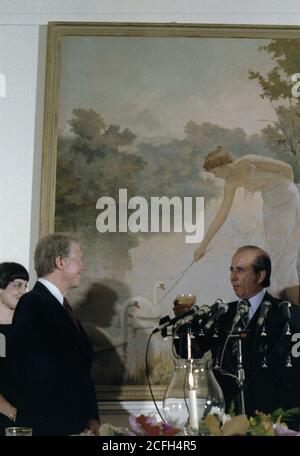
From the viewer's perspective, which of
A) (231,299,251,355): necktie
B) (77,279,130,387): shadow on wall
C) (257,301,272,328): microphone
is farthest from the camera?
(77,279,130,387): shadow on wall

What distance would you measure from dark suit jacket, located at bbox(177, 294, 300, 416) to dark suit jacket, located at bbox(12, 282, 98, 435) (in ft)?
2.10

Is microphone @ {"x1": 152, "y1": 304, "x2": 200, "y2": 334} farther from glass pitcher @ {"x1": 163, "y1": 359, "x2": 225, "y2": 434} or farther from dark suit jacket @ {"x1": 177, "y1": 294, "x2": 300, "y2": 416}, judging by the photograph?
glass pitcher @ {"x1": 163, "y1": 359, "x2": 225, "y2": 434}

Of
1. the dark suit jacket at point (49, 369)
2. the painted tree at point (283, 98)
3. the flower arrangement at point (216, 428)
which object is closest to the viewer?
the flower arrangement at point (216, 428)

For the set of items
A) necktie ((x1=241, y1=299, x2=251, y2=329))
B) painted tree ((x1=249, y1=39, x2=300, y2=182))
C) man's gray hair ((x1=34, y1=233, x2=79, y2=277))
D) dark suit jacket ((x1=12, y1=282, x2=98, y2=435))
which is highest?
painted tree ((x1=249, y1=39, x2=300, y2=182))

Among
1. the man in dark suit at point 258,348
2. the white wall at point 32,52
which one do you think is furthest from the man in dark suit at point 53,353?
the man in dark suit at point 258,348

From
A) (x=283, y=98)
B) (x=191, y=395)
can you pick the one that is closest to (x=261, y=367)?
(x=283, y=98)

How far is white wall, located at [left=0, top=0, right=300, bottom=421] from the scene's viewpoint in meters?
5.55

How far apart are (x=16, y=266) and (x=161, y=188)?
3.62 feet

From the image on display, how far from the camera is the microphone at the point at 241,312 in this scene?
16.0 ft

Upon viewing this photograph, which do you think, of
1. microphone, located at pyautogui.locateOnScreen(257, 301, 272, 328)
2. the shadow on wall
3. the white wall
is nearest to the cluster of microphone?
microphone, located at pyautogui.locateOnScreen(257, 301, 272, 328)

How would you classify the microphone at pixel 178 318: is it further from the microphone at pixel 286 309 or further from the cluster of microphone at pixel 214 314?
the microphone at pixel 286 309
